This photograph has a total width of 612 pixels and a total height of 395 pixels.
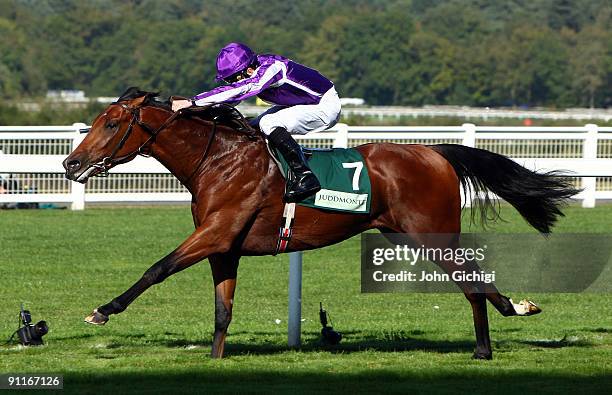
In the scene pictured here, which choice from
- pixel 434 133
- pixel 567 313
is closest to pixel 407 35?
pixel 434 133

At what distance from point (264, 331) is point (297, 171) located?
7.22 ft

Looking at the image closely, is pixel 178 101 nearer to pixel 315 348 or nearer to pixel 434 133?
pixel 315 348

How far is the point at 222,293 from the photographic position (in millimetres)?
8734

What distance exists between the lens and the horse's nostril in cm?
854

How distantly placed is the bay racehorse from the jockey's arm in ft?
1.01

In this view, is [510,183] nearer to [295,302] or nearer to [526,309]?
[526,309]

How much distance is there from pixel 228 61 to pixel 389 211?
1.37m

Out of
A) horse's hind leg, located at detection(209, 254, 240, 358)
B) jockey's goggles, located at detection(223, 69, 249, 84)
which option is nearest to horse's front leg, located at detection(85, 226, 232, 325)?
horse's hind leg, located at detection(209, 254, 240, 358)

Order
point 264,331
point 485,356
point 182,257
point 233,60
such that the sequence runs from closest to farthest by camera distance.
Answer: point 182,257 < point 233,60 < point 485,356 < point 264,331

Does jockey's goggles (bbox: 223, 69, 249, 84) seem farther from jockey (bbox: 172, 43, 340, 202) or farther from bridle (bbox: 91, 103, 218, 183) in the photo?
bridle (bbox: 91, 103, 218, 183)

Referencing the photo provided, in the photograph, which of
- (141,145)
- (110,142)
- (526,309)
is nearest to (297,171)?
(141,145)

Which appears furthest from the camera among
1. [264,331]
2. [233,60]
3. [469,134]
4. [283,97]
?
[469,134]

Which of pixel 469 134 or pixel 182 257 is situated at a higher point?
pixel 469 134

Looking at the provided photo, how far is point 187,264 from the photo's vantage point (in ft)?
27.6
